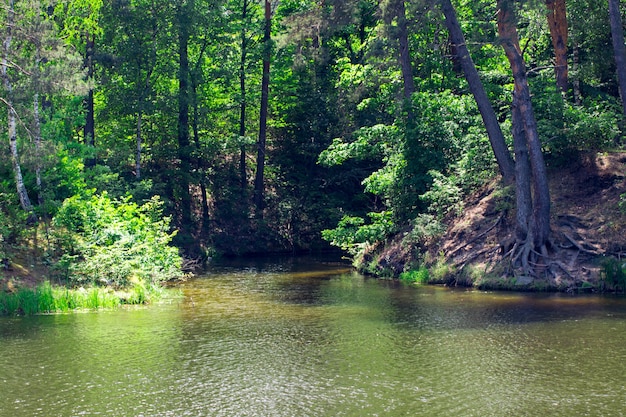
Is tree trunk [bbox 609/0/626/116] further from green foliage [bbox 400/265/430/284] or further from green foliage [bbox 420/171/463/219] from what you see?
green foliage [bbox 400/265/430/284]

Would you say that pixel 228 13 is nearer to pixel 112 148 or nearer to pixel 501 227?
pixel 112 148

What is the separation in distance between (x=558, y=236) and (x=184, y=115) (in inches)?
739

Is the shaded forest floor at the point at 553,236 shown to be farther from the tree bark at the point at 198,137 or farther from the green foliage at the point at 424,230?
the tree bark at the point at 198,137

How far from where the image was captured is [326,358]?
12.0m

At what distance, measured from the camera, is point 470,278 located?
20.2m

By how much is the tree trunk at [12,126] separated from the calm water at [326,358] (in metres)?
5.06

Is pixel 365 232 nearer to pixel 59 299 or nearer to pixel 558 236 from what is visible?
pixel 558 236

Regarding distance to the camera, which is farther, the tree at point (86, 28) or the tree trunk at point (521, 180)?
the tree at point (86, 28)

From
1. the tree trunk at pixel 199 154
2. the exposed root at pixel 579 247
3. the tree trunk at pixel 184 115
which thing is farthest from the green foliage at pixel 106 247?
the exposed root at pixel 579 247

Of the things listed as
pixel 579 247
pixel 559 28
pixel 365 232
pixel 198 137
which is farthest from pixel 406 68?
pixel 198 137

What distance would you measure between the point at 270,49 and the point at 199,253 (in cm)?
1063

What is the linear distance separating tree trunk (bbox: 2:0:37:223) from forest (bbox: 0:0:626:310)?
3.0 inches

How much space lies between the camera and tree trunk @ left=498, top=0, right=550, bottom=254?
19578 millimetres

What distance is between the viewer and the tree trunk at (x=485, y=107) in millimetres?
22281
